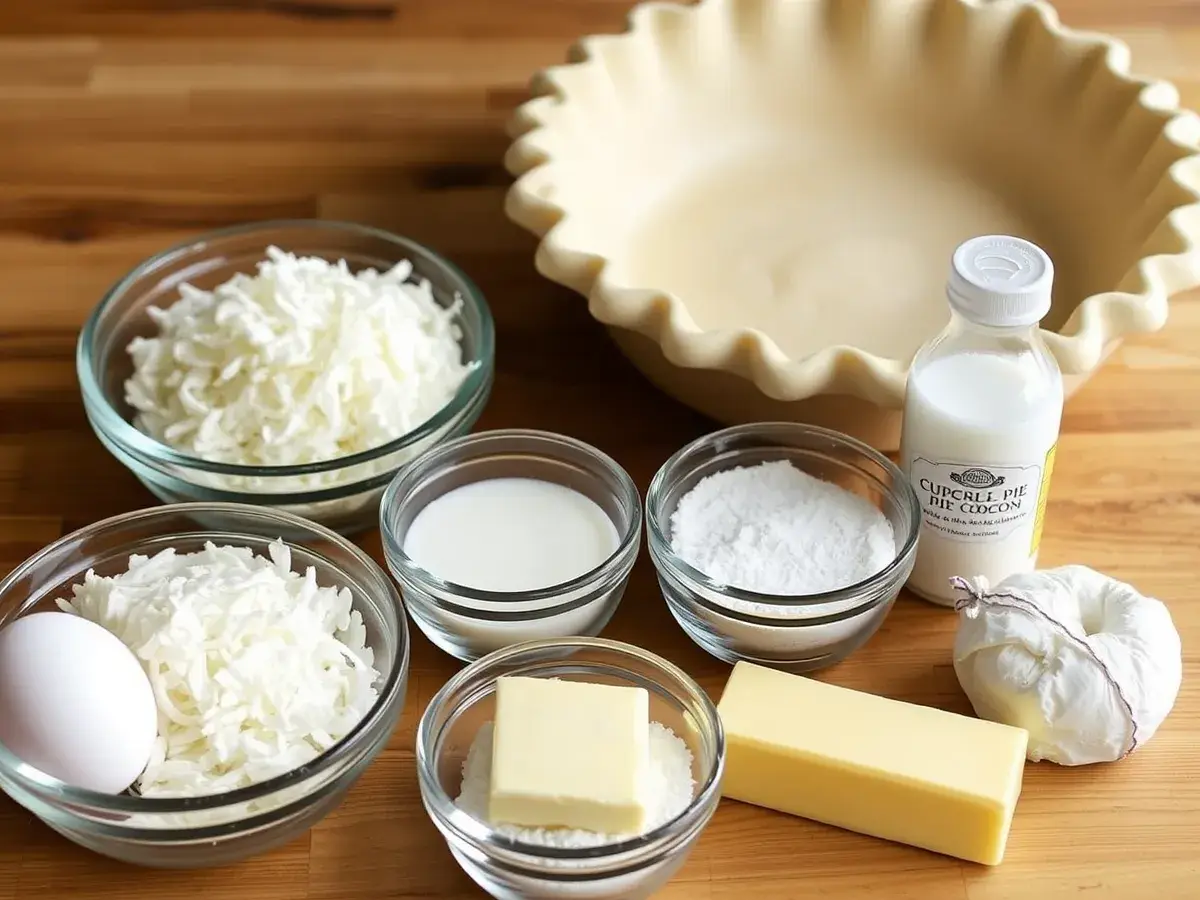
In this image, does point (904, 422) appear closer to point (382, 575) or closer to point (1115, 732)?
point (1115, 732)

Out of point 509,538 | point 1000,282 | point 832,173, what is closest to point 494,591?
point 509,538

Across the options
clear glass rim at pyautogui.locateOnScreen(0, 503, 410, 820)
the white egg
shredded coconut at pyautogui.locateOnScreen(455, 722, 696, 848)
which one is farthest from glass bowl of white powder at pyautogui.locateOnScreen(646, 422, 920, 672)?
the white egg

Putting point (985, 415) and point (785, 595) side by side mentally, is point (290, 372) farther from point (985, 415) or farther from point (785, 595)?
point (985, 415)

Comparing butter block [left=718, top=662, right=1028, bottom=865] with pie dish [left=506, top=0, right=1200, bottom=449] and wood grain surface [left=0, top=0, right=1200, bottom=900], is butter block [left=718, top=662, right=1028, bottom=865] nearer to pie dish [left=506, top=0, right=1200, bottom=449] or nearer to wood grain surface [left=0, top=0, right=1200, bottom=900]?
wood grain surface [left=0, top=0, right=1200, bottom=900]

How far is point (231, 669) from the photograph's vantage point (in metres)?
1.06

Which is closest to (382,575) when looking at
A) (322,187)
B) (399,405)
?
(399,405)

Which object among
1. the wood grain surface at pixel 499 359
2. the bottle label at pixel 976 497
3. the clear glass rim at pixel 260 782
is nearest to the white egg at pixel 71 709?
the clear glass rim at pixel 260 782

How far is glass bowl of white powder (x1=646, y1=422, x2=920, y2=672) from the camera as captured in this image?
1145 mm

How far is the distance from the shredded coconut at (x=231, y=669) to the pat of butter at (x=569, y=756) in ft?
0.47

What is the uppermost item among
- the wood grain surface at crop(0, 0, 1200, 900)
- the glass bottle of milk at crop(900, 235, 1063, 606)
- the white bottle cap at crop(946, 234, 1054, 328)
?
the white bottle cap at crop(946, 234, 1054, 328)

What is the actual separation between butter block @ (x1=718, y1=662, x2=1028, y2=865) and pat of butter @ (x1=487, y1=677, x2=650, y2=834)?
0.31 ft

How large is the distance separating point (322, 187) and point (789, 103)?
0.58m

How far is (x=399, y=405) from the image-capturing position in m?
1.30

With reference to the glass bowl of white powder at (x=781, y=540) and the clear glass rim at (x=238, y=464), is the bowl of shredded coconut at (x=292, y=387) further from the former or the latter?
the glass bowl of white powder at (x=781, y=540)
